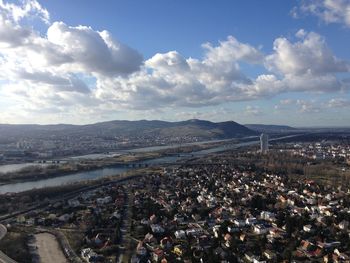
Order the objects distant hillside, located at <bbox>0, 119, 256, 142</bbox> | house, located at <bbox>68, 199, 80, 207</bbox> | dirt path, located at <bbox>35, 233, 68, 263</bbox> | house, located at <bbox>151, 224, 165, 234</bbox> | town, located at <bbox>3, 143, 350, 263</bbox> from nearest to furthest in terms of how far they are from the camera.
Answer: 1. town, located at <bbox>3, 143, 350, 263</bbox>
2. dirt path, located at <bbox>35, 233, 68, 263</bbox>
3. house, located at <bbox>151, 224, 165, 234</bbox>
4. house, located at <bbox>68, 199, 80, 207</bbox>
5. distant hillside, located at <bbox>0, 119, 256, 142</bbox>

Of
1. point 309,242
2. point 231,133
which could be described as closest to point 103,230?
point 309,242

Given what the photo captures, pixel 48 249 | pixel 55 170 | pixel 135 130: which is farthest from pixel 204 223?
pixel 135 130

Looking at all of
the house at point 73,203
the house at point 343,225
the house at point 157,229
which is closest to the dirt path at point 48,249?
the house at point 157,229

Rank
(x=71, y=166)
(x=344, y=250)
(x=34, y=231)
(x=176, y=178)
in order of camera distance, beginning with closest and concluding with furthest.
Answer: (x=344, y=250) → (x=34, y=231) → (x=176, y=178) → (x=71, y=166)

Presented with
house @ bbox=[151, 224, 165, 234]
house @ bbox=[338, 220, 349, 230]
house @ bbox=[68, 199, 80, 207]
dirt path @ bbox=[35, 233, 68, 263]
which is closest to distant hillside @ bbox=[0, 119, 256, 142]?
house @ bbox=[68, 199, 80, 207]

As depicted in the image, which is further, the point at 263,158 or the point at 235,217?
the point at 263,158

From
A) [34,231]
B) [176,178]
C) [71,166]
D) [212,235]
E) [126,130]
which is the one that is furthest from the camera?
[126,130]

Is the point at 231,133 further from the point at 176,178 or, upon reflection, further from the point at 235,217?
the point at 235,217

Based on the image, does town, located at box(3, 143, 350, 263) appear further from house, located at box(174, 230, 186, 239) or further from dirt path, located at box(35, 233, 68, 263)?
dirt path, located at box(35, 233, 68, 263)

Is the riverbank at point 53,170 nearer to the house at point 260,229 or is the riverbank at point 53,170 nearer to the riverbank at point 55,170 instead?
the riverbank at point 55,170
